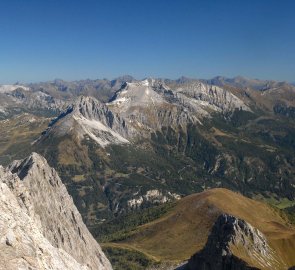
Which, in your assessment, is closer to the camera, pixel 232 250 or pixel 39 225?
pixel 39 225

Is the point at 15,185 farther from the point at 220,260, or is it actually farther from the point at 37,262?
the point at 220,260

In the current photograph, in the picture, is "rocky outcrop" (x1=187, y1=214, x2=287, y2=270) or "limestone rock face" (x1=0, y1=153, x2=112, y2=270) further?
"rocky outcrop" (x1=187, y1=214, x2=287, y2=270)

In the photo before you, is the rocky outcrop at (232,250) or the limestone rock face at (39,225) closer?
the limestone rock face at (39,225)

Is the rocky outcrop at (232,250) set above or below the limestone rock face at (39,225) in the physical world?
below

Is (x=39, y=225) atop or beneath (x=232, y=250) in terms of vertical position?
atop

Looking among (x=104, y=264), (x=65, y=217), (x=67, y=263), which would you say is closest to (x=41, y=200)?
(x=65, y=217)
